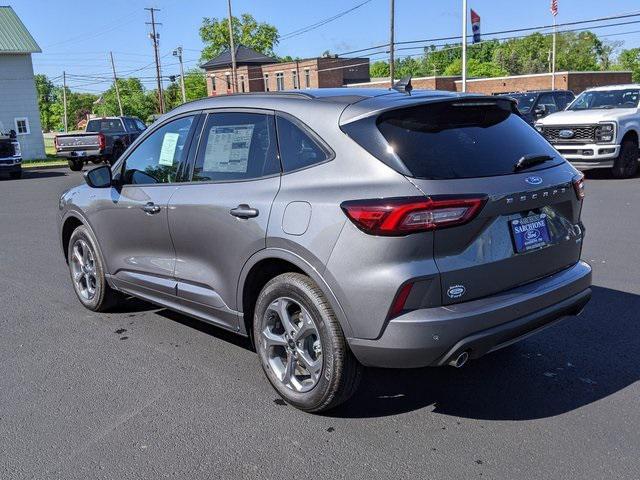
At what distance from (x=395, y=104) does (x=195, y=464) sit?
2163 millimetres

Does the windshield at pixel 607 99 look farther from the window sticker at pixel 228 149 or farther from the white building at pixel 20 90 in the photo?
the white building at pixel 20 90

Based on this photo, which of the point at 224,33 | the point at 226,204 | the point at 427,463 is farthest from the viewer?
the point at 224,33

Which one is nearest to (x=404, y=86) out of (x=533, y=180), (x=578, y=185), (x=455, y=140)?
(x=455, y=140)

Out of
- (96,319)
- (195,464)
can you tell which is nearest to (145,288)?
(96,319)

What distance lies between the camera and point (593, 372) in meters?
4.11

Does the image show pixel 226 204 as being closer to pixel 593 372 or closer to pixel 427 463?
pixel 427 463

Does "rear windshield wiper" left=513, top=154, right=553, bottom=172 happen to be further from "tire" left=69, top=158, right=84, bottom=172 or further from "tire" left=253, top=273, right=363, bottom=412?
"tire" left=69, top=158, right=84, bottom=172

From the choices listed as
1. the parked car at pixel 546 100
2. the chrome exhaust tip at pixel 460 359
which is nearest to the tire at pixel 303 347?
the chrome exhaust tip at pixel 460 359

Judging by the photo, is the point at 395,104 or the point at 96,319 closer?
the point at 395,104

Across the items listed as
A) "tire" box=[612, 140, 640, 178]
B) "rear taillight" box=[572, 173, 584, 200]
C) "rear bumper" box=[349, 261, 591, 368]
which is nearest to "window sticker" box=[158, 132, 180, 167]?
"rear bumper" box=[349, 261, 591, 368]

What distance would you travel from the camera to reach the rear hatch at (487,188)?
10.5ft

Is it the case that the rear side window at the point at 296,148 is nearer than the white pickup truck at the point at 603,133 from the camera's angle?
Yes

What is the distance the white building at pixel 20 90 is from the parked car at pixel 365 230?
112 feet

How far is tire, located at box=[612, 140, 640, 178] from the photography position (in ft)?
47.4
